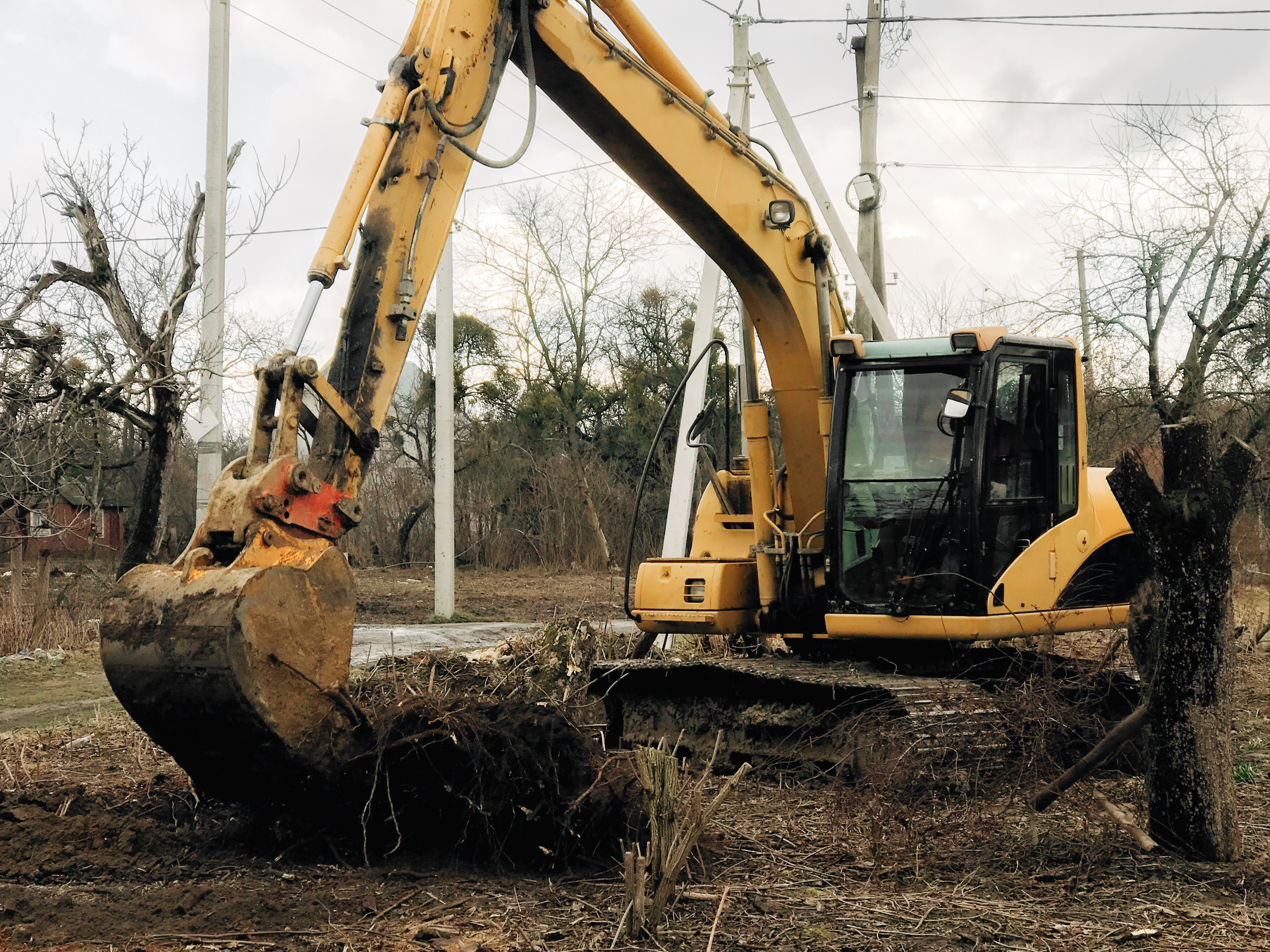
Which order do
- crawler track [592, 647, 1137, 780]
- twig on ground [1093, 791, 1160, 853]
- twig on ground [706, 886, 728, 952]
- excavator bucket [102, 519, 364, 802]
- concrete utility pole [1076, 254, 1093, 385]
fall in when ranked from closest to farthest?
twig on ground [706, 886, 728, 952], excavator bucket [102, 519, 364, 802], twig on ground [1093, 791, 1160, 853], crawler track [592, 647, 1137, 780], concrete utility pole [1076, 254, 1093, 385]

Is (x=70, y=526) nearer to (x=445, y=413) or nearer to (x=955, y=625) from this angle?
(x=445, y=413)

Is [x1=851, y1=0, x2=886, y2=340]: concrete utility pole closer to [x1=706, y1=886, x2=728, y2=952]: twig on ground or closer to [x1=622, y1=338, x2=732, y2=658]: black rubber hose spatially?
[x1=622, y1=338, x2=732, y2=658]: black rubber hose

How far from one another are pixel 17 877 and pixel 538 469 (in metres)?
23.4

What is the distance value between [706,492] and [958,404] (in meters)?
2.24

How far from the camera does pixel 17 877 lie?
13.6 ft

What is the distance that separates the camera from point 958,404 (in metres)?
5.95

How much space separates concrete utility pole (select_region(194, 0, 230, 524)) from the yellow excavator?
226 inches

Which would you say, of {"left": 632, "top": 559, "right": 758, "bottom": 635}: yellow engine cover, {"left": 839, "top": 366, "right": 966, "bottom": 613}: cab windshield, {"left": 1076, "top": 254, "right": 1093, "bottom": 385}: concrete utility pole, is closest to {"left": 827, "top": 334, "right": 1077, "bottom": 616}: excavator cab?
{"left": 839, "top": 366, "right": 966, "bottom": 613}: cab windshield

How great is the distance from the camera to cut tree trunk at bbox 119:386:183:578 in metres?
13.3

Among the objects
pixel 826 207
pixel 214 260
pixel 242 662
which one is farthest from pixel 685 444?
pixel 242 662

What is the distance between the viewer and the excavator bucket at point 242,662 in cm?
377

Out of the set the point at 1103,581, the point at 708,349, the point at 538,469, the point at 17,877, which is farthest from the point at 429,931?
the point at 538,469

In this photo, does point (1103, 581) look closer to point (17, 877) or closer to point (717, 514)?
point (717, 514)

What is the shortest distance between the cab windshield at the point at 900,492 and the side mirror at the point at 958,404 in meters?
0.16
